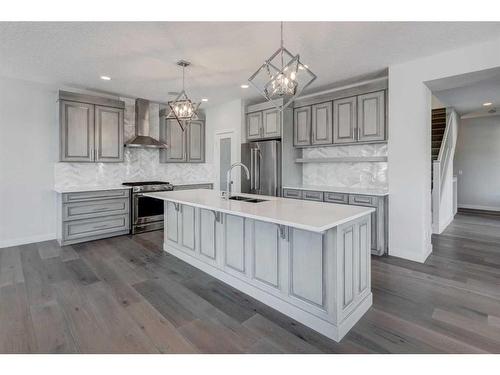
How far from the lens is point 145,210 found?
494cm

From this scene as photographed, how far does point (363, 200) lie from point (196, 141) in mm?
3898

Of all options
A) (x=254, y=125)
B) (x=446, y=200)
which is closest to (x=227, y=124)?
(x=254, y=125)

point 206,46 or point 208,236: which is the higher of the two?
point 206,46

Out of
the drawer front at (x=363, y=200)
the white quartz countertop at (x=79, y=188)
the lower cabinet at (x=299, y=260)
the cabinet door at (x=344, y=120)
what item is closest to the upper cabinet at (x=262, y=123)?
the cabinet door at (x=344, y=120)

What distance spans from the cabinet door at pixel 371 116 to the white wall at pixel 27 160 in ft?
16.3

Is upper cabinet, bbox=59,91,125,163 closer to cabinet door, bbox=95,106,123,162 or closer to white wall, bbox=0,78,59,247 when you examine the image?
cabinet door, bbox=95,106,123,162

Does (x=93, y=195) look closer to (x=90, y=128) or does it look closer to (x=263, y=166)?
(x=90, y=128)

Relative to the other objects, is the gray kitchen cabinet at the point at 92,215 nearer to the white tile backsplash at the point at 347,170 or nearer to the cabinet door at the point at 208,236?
the cabinet door at the point at 208,236

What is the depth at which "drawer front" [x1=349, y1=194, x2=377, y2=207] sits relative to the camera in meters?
3.66

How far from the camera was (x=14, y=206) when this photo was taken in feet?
13.8

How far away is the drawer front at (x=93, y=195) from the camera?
4141mm
